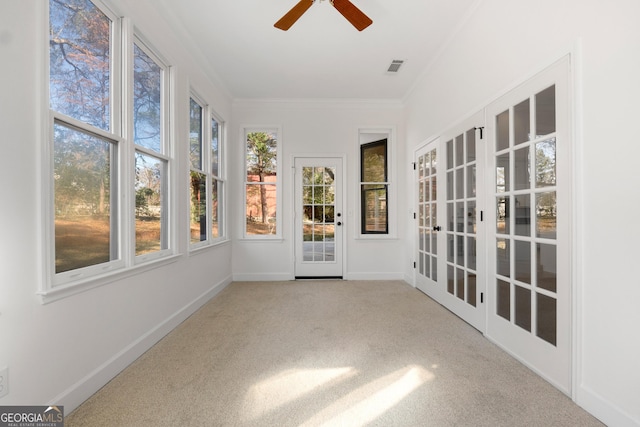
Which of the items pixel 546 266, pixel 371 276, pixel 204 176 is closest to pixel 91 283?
pixel 204 176

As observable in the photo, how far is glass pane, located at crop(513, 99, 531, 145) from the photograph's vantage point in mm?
2184

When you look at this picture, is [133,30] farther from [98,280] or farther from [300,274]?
[300,274]

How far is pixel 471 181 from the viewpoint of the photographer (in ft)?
9.71

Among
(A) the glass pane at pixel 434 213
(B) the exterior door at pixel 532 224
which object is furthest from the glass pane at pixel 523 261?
(A) the glass pane at pixel 434 213

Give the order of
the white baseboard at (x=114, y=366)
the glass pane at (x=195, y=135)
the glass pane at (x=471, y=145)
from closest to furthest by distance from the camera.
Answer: the white baseboard at (x=114, y=366)
the glass pane at (x=471, y=145)
the glass pane at (x=195, y=135)

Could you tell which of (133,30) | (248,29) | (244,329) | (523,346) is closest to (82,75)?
(133,30)

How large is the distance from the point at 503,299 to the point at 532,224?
0.68 meters

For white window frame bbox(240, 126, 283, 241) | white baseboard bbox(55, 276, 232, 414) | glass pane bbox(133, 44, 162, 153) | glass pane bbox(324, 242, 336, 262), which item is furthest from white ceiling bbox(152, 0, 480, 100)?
white baseboard bbox(55, 276, 232, 414)

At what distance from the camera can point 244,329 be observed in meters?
2.93

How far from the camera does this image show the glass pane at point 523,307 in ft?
7.11

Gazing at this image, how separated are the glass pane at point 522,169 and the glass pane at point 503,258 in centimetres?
45

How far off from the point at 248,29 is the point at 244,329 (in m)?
2.93

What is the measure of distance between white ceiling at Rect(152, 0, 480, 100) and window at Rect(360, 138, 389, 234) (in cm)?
98

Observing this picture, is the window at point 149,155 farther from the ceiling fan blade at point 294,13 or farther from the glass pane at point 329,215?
the glass pane at point 329,215
